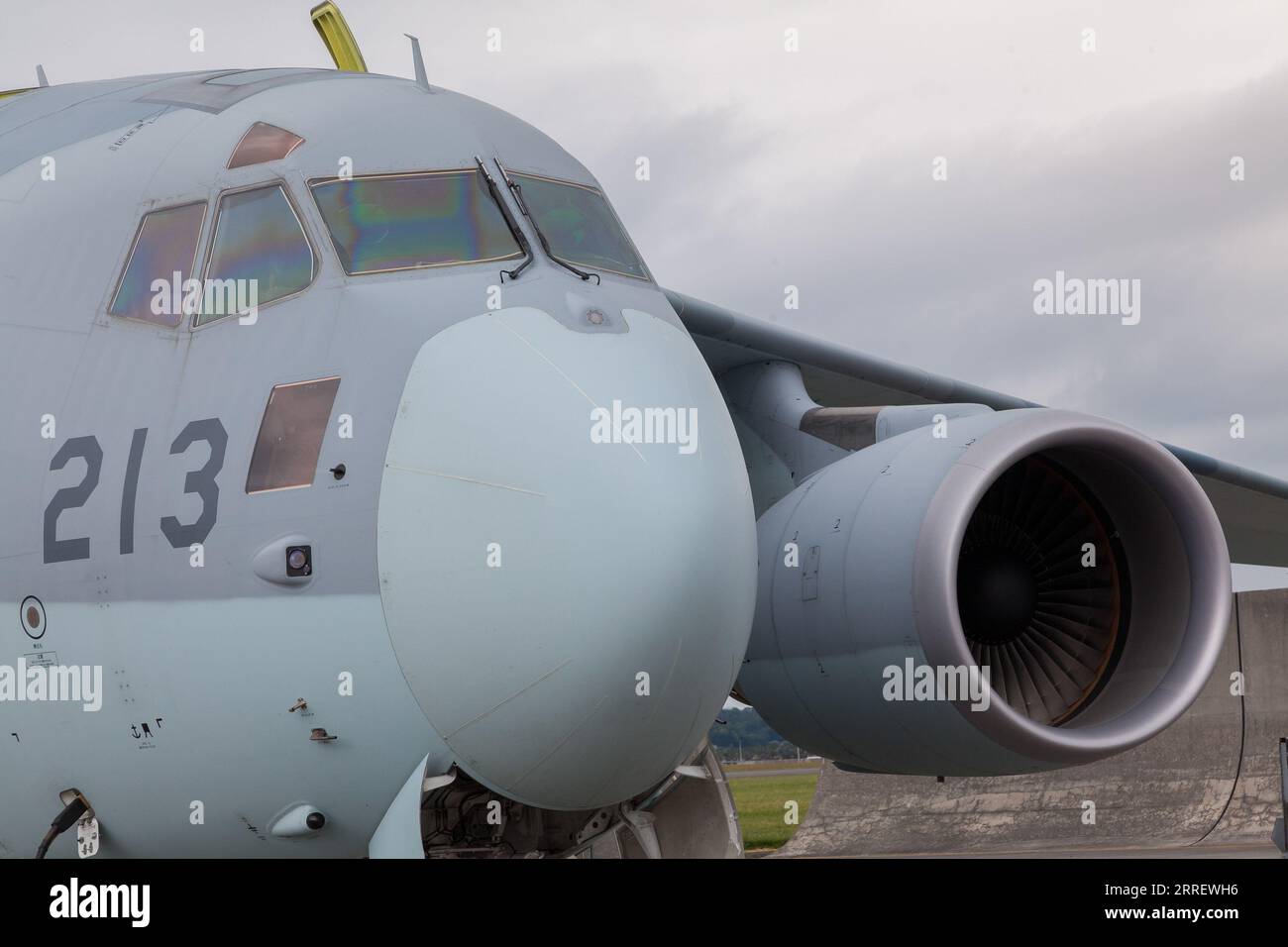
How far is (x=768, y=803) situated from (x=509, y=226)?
2095cm

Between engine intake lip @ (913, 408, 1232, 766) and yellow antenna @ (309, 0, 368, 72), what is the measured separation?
11.3ft

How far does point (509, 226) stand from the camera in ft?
17.0

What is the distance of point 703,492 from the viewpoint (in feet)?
14.0

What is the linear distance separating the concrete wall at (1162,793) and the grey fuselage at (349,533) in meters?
11.4

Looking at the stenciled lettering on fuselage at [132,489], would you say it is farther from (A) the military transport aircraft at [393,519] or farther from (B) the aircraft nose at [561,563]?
(B) the aircraft nose at [561,563]

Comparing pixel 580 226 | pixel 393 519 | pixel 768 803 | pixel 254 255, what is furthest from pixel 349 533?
pixel 768 803

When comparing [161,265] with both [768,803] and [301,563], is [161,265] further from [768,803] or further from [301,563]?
[768,803]

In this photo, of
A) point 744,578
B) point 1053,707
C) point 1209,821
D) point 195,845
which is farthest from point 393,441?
point 1209,821

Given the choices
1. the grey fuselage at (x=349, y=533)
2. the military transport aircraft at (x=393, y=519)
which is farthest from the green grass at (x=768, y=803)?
the grey fuselage at (x=349, y=533)

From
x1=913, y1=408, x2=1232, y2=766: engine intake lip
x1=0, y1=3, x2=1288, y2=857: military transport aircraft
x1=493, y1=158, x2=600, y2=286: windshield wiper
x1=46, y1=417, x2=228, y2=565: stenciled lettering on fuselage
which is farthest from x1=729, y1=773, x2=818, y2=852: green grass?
x1=46, y1=417, x2=228, y2=565: stenciled lettering on fuselage

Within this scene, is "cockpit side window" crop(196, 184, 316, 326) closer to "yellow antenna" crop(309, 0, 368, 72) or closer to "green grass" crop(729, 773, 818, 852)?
"yellow antenna" crop(309, 0, 368, 72)

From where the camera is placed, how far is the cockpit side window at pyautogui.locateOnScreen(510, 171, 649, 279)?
17.5 feet
